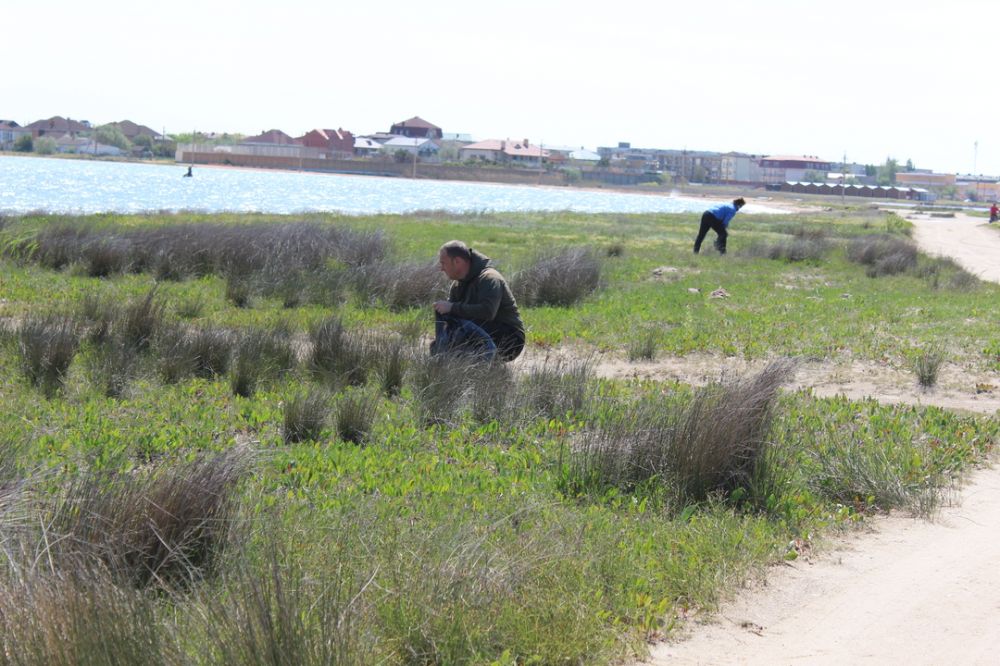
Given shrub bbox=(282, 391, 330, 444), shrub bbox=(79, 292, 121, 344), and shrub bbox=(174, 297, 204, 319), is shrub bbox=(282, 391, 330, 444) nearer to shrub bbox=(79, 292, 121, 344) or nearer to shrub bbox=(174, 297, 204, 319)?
shrub bbox=(79, 292, 121, 344)

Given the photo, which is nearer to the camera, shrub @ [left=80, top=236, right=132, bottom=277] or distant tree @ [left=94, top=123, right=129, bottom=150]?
shrub @ [left=80, top=236, right=132, bottom=277]

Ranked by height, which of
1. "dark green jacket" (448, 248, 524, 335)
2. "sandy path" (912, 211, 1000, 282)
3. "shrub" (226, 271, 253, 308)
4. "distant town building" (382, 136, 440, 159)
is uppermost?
"distant town building" (382, 136, 440, 159)

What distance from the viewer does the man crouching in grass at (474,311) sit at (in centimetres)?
1004

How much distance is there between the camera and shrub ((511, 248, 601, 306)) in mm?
16234

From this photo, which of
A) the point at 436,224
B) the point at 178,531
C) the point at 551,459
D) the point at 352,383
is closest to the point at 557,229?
the point at 436,224

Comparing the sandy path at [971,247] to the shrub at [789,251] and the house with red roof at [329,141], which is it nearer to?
the shrub at [789,251]

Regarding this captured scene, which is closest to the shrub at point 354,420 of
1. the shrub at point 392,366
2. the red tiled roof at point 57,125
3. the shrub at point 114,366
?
the shrub at point 392,366

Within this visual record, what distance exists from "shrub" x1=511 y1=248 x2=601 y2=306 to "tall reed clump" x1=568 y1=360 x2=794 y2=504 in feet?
30.1

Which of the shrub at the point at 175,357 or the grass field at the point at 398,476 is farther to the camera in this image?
the shrub at the point at 175,357

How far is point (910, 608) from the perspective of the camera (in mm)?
5176

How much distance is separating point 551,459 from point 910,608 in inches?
103

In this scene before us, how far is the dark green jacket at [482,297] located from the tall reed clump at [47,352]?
10.6ft

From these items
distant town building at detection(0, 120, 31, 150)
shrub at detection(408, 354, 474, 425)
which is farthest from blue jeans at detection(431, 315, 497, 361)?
distant town building at detection(0, 120, 31, 150)

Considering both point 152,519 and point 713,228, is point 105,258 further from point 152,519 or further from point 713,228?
point 713,228
